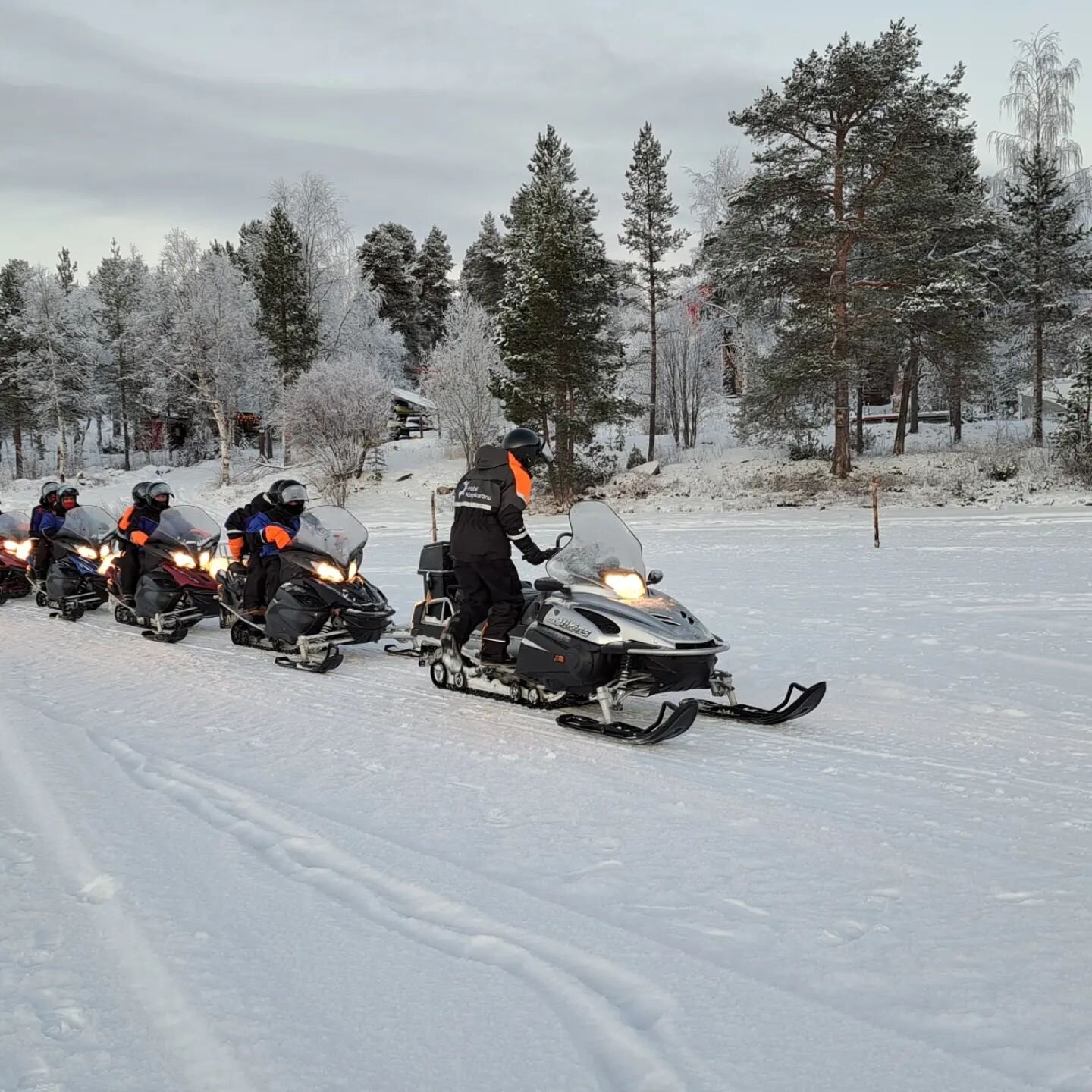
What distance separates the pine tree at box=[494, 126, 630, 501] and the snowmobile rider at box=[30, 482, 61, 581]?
59.8 ft

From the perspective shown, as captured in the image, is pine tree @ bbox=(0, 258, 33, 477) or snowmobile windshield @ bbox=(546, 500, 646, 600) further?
pine tree @ bbox=(0, 258, 33, 477)

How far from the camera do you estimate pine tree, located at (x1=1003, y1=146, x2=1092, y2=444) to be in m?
28.7

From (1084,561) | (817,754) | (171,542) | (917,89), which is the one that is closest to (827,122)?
(917,89)

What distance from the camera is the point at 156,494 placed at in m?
10.1

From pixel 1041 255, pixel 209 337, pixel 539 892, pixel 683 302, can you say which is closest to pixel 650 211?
pixel 683 302

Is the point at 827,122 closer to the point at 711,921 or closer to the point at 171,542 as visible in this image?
the point at 171,542

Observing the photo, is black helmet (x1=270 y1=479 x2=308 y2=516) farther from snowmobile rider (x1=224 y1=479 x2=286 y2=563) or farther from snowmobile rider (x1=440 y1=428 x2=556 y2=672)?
snowmobile rider (x1=440 y1=428 x2=556 y2=672)

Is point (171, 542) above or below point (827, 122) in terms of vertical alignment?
below

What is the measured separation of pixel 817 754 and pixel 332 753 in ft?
9.30

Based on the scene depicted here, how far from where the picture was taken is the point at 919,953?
3059 millimetres

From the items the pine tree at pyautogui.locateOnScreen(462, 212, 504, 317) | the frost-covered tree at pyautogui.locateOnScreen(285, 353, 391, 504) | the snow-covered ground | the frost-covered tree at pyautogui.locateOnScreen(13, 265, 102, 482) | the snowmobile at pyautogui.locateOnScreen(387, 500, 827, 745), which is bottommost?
the snow-covered ground

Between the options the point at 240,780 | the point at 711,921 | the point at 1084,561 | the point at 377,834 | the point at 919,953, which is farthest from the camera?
the point at 1084,561

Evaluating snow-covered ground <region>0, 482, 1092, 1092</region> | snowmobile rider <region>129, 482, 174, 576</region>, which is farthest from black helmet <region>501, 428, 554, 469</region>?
snowmobile rider <region>129, 482, 174, 576</region>

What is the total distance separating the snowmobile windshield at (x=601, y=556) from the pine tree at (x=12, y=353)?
158ft
